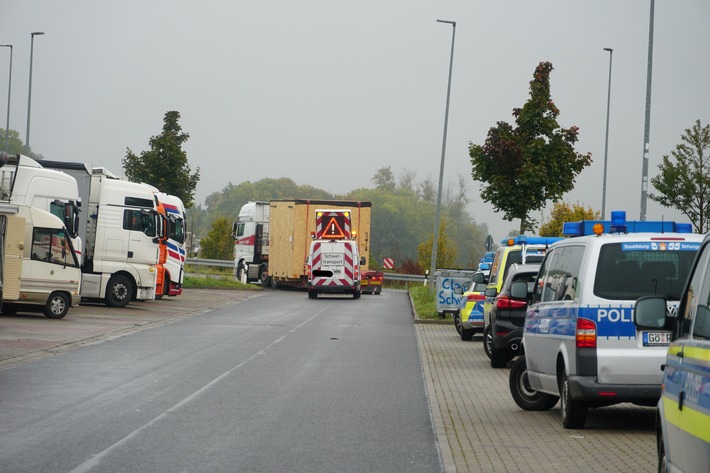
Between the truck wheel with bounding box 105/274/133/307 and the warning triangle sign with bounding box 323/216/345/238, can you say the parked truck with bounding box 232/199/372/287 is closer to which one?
the warning triangle sign with bounding box 323/216/345/238

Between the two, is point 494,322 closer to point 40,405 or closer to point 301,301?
point 40,405

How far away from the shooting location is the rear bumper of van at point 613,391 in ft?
34.4

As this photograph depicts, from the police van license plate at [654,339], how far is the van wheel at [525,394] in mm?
3020

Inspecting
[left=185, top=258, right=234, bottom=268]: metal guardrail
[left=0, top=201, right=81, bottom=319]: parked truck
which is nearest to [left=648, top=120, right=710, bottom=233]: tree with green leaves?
[left=0, top=201, right=81, bottom=319]: parked truck

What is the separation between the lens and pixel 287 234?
50219 millimetres

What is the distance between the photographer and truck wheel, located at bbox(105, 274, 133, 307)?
33.8m

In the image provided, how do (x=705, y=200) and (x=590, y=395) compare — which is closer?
(x=590, y=395)

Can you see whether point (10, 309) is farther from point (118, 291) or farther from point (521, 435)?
point (521, 435)

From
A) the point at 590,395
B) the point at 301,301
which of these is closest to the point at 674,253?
the point at 590,395

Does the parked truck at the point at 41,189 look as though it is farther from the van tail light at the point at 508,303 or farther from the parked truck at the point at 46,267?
the van tail light at the point at 508,303

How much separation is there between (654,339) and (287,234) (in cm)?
4007

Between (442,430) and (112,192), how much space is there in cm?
2424

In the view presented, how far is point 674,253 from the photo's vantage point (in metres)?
10.8

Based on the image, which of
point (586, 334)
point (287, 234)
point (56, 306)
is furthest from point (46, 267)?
point (287, 234)
